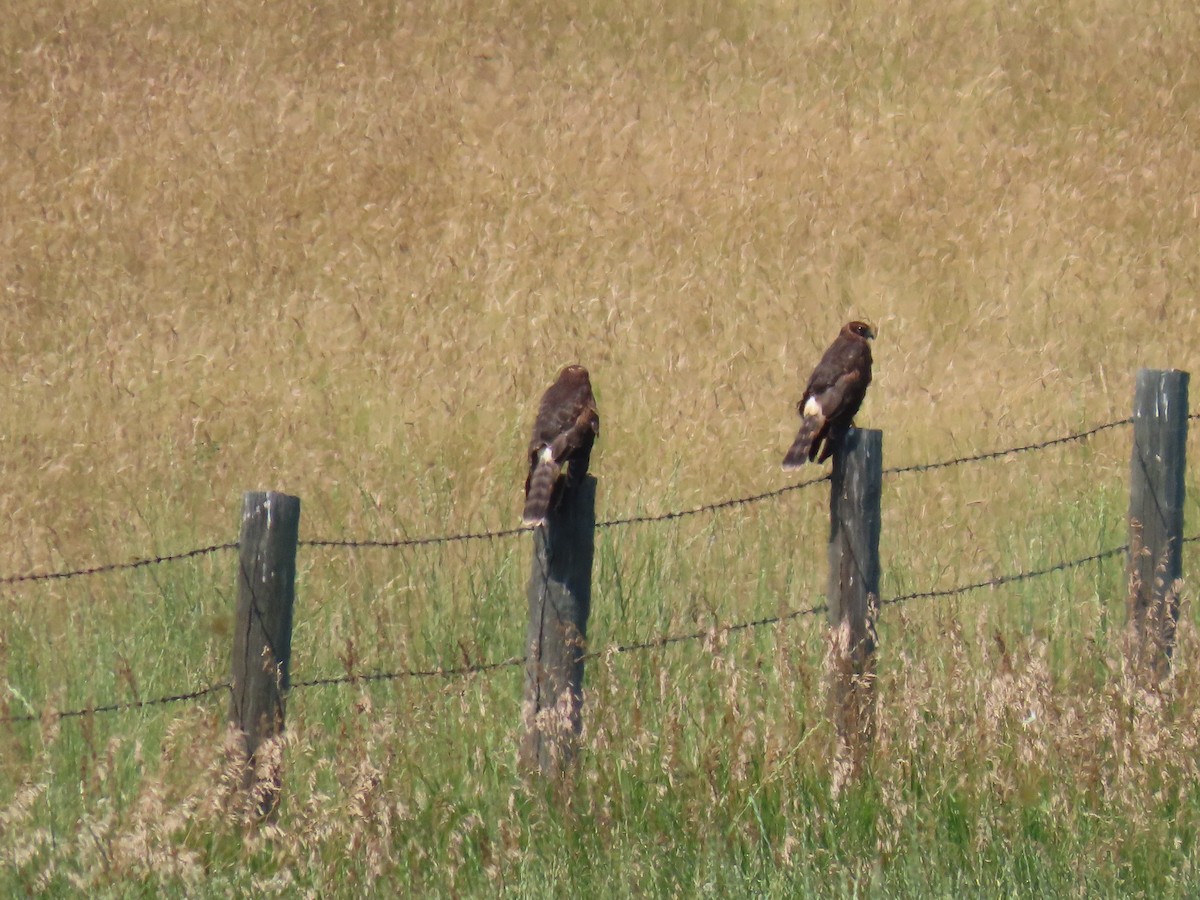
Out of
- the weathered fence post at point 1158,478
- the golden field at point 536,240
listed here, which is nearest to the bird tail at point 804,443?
the weathered fence post at point 1158,478

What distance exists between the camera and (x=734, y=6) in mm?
18062

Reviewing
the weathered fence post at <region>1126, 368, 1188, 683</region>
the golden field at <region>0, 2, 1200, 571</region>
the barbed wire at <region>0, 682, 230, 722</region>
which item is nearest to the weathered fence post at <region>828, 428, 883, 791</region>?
the weathered fence post at <region>1126, 368, 1188, 683</region>

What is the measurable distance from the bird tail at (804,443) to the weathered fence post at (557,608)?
0.94 m

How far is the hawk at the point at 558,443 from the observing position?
4.62 metres

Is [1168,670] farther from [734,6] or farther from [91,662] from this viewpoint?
[734,6]

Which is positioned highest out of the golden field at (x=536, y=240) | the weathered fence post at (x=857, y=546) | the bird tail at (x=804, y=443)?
the golden field at (x=536, y=240)

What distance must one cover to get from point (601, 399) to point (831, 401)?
4.64 meters

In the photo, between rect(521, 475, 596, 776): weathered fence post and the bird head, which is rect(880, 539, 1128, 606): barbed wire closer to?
rect(521, 475, 596, 776): weathered fence post

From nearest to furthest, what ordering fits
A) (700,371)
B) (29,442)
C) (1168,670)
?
(1168,670), (29,442), (700,371)

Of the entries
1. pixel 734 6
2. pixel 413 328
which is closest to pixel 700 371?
pixel 413 328

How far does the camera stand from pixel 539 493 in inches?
182

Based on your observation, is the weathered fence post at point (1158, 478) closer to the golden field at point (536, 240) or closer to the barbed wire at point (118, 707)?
the golden field at point (536, 240)

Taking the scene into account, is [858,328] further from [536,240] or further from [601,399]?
[536,240]

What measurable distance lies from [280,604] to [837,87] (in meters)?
12.9
